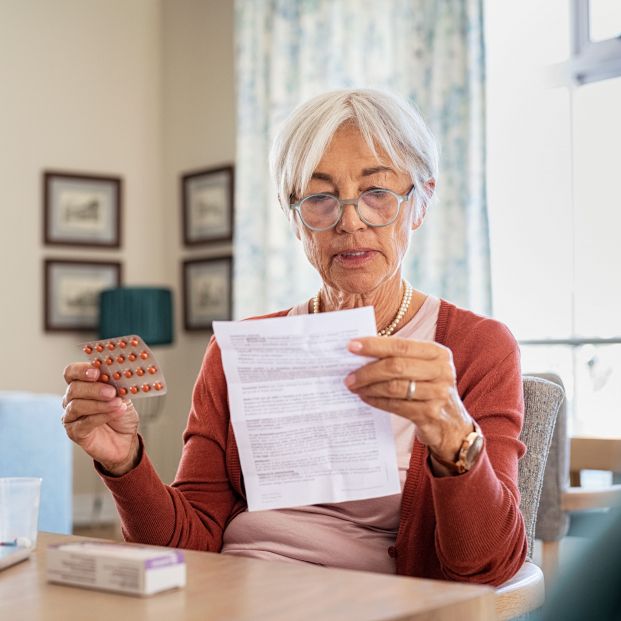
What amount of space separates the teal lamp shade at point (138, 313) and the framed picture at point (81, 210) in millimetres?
507

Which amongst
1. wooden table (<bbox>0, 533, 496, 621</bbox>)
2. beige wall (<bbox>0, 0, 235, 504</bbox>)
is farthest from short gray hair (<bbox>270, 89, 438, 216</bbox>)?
beige wall (<bbox>0, 0, 235, 504</bbox>)

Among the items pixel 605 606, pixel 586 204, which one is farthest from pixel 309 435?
pixel 586 204

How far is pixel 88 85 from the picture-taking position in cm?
593

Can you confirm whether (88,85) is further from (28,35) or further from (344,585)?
(344,585)

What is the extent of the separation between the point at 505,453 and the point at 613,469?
1.72 metres

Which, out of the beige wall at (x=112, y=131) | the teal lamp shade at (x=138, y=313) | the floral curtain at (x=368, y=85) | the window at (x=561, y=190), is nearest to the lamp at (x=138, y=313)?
the teal lamp shade at (x=138, y=313)

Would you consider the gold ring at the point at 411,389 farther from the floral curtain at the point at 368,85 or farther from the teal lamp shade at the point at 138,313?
the teal lamp shade at the point at 138,313

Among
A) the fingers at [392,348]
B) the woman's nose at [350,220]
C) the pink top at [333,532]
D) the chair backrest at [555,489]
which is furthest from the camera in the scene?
the chair backrest at [555,489]

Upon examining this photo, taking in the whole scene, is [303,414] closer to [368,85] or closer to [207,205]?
[368,85]

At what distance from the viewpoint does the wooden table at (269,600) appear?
833 millimetres

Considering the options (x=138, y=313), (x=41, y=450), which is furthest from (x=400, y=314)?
(x=138, y=313)

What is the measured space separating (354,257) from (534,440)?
0.40 m

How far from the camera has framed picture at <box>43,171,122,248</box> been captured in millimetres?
5738

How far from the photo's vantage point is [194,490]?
64.2 inches
